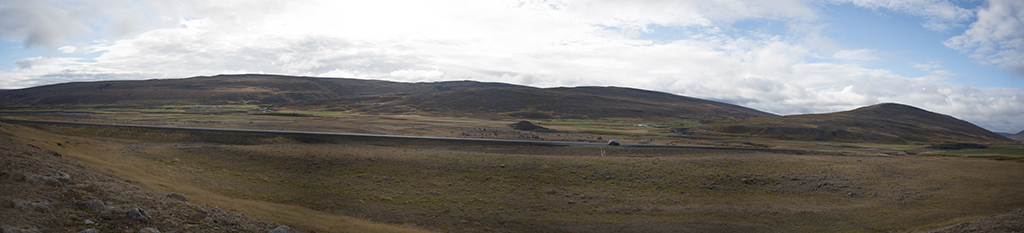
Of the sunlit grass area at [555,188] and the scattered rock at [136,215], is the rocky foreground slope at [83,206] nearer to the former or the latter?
the scattered rock at [136,215]

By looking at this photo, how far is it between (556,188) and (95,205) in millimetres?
21121

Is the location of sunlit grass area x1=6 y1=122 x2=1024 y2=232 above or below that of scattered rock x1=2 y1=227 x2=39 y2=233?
below

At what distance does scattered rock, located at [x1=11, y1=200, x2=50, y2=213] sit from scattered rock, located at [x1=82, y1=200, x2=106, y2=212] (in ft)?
2.63

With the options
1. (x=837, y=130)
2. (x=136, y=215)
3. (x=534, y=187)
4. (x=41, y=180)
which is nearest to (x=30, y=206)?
(x=136, y=215)

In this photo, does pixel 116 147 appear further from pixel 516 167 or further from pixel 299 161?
pixel 516 167

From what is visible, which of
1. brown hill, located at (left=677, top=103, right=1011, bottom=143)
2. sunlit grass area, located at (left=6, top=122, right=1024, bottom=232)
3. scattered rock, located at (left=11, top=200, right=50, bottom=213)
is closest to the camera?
scattered rock, located at (left=11, top=200, right=50, bottom=213)

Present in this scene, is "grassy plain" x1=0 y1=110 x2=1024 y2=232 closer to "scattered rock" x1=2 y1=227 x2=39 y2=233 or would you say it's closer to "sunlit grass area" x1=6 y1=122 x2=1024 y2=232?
"sunlit grass area" x1=6 y1=122 x2=1024 y2=232

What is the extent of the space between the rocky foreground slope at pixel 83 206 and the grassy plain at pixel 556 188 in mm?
2396

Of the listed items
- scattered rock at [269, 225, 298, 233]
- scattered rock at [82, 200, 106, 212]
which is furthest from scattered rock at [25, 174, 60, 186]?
scattered rock at [269, 225, 298, 233]

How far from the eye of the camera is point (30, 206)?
35.1 ft

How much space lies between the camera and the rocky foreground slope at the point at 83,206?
10.4m

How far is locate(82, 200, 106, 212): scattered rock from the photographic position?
1165 cm

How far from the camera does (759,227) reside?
824 inches

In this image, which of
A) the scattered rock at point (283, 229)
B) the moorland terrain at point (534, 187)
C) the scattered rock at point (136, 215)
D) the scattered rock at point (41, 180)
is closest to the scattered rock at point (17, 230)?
the moorland terrain at point (534, 187)
